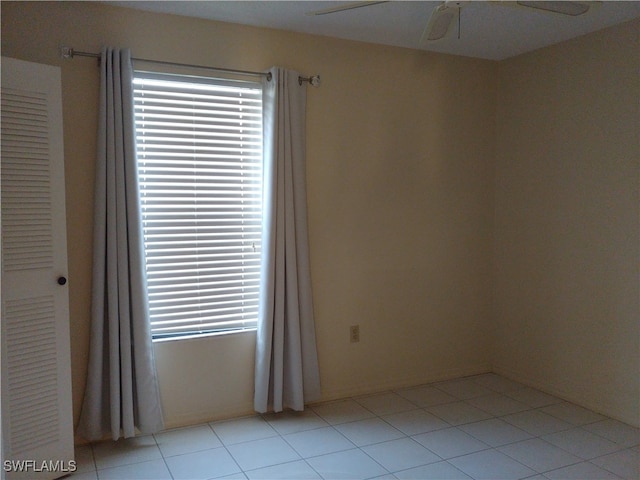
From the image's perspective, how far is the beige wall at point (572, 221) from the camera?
3186 mm

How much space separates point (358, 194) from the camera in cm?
358

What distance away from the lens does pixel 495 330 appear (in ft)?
13.6

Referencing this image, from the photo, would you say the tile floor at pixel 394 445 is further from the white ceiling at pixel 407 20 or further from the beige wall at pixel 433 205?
the white ceiling at pixel 407 20

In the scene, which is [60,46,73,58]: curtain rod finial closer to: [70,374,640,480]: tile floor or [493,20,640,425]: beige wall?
[70,374,640,480]: tile floor

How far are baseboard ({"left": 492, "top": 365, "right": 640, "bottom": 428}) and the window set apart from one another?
202cm

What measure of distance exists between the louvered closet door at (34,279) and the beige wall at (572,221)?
9.84 feet

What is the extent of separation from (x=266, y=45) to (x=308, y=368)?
200 cm

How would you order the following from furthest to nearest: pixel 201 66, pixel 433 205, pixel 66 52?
pixel 433 205, pixel 201 66, pixel 66 52

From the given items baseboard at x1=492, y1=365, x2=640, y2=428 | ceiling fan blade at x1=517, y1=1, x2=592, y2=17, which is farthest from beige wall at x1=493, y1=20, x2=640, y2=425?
ceiling fan blade at x1=517, y1=1, x2=592, y2=17

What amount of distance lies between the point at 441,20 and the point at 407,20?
82 centimetres

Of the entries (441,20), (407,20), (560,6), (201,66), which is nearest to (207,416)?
(201,66)

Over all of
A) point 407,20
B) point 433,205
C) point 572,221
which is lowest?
point 572,221

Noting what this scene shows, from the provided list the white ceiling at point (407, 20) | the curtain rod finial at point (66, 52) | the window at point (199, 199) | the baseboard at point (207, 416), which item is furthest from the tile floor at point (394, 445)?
the white ceiling at point (407, 20)

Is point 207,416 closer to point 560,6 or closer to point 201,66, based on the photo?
point 201,66
